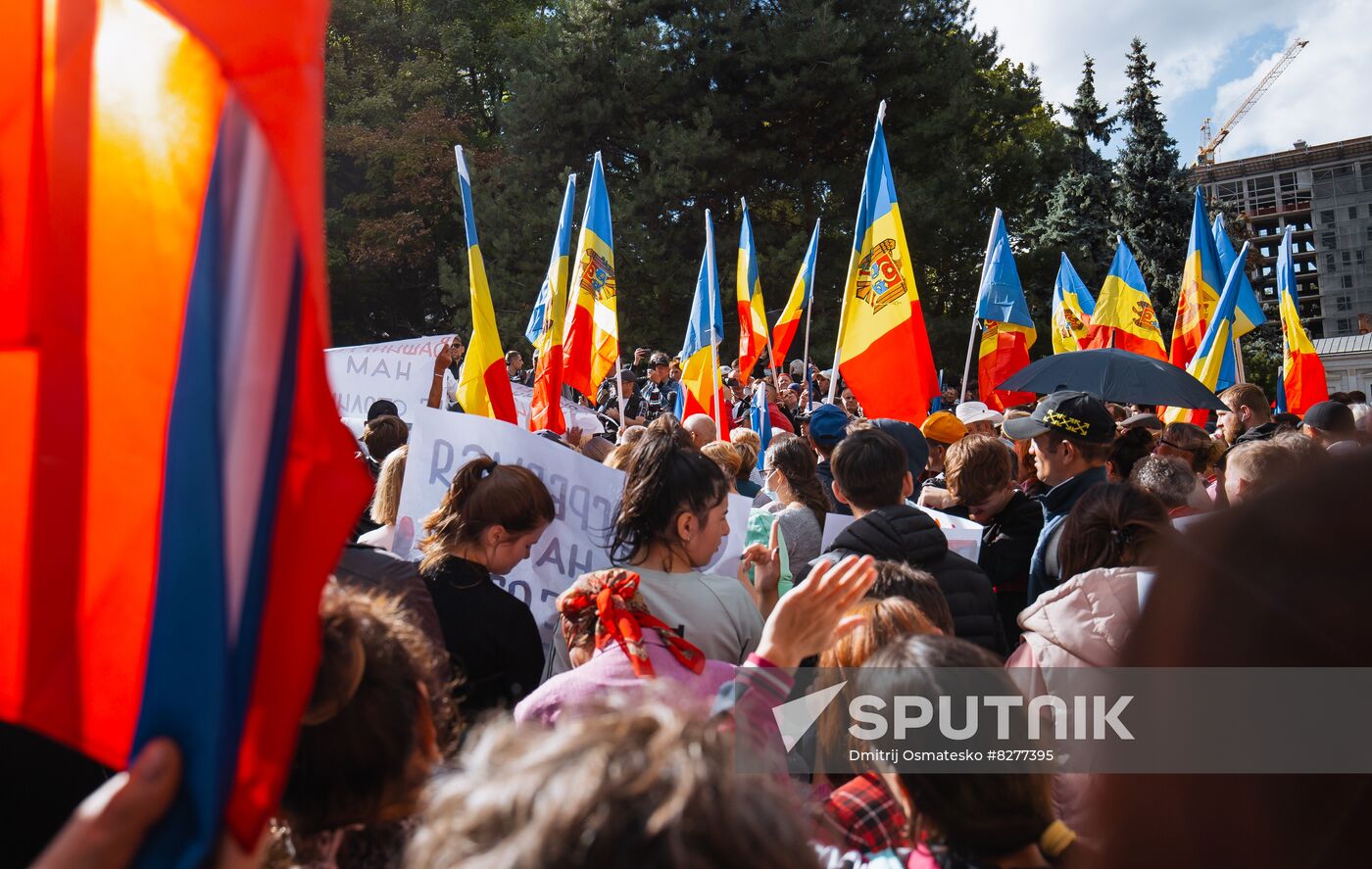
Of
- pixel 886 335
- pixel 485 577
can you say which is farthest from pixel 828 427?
pixel 485 577

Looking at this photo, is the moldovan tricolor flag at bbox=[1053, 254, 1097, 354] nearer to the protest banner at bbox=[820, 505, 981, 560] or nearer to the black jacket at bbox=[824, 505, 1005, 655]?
the protest banner at bbox=[820, 505, 981, 560]

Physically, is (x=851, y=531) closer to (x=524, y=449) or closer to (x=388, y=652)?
(x=524, y=449)

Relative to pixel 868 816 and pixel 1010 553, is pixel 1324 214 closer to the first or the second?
pixel 1010 553

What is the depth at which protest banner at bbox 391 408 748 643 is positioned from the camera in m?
4.29

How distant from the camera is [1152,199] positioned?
3269 cm

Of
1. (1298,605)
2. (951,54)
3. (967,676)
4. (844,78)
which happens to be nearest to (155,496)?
(1298,605)

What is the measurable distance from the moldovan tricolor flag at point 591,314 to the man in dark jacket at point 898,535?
437 cm

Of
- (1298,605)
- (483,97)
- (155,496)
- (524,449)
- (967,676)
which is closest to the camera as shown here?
(1298,605)

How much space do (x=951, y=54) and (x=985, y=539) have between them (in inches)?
936

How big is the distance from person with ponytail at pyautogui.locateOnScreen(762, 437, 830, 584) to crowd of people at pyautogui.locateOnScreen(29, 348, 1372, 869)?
13 millimetres

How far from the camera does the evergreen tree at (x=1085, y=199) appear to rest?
96.4 feet

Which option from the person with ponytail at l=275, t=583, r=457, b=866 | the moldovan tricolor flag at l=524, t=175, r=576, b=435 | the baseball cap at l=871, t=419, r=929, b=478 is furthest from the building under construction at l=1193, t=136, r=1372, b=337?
the person with ponytail at l=275, t=583, r=457, b=866

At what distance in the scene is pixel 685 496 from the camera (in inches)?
115

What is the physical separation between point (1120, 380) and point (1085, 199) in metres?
27.5
